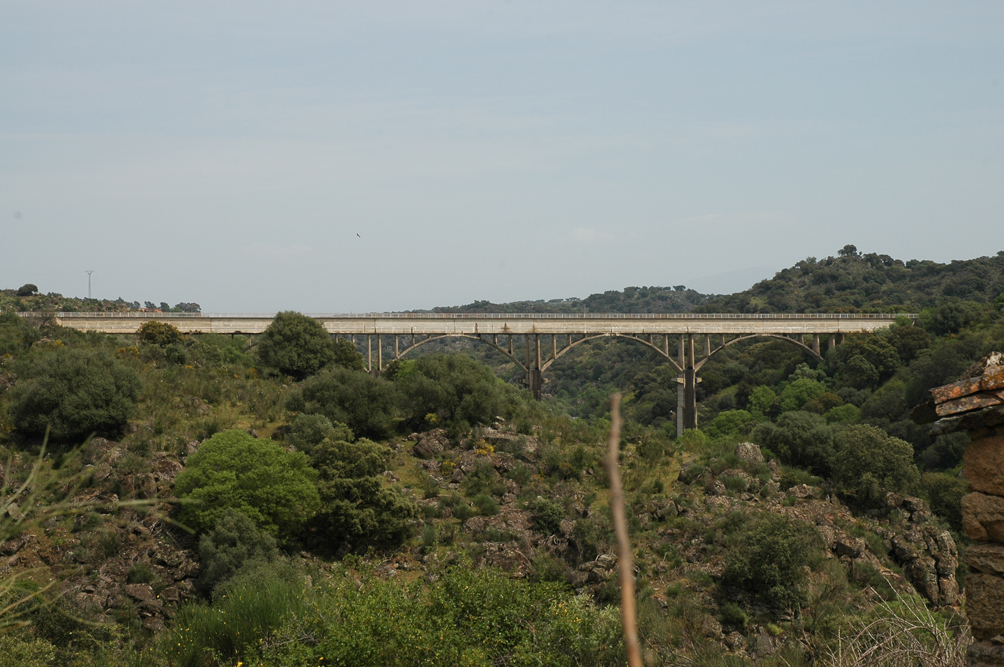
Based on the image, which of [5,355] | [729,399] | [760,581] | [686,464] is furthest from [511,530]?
[729,399]

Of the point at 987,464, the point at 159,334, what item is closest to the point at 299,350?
the point at 159,334

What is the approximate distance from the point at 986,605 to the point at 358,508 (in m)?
16.0

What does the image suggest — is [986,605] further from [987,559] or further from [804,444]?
[804,444]

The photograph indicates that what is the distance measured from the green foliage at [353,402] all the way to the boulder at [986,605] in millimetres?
21145

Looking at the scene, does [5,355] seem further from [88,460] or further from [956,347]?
[956,347]

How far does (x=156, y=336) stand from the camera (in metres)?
36.3

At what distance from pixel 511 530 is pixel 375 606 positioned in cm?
925

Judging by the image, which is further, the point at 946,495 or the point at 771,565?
the point at 946,495

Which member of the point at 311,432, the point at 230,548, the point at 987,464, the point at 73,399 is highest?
the point at 987,464

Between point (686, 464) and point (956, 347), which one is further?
point (956, 347)

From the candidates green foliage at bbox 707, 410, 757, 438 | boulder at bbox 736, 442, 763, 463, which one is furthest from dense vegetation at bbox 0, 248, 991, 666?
green foliage at bbox 707, 410, 757, 438

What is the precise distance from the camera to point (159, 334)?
3641 centimetres

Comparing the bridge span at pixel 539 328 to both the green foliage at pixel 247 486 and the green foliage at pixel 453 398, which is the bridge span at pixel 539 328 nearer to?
the green foliage at pixel 453 398

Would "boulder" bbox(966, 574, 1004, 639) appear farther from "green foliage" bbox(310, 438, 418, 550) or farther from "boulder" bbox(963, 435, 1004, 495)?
"green foliage" bbox(310, 438, 418, 550)
